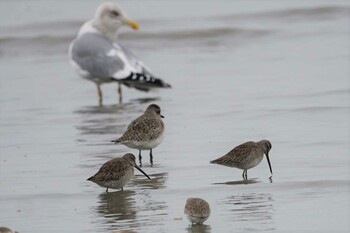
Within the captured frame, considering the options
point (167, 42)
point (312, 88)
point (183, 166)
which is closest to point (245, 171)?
point (183, 166)

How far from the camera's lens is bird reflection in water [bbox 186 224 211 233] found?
7.74 m

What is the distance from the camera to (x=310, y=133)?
450 inches

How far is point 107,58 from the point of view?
53.0ft

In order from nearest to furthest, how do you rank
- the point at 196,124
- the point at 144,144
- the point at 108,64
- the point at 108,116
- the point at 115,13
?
the point at 144,144, the point at 196,124, the point at 108,116, the point at 108,64, the point at 115,13

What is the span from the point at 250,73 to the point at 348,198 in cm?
768

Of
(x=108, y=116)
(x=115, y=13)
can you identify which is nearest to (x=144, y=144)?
(x=108, y=116)

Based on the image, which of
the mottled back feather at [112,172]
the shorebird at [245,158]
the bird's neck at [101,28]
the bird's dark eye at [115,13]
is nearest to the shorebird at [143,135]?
the shorebird at [245,158]

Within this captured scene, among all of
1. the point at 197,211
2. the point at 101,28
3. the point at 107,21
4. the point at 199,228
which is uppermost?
the point at 107,21

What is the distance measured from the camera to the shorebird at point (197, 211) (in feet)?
25.2

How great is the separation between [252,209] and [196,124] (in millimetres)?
4206

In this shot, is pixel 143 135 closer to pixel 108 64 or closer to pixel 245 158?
pixel 245 158

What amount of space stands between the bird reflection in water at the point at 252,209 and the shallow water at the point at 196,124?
0.01 meters

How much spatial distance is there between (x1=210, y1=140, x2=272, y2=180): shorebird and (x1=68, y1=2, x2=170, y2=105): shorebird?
18.2 feet

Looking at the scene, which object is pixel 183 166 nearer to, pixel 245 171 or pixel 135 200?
pixel 245 171
